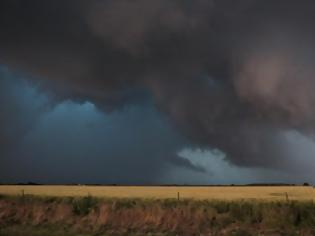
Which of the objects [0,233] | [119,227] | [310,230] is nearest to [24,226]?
[0,233]

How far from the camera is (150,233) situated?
37.5 meters

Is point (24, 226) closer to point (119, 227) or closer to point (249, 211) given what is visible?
point (119, 227)

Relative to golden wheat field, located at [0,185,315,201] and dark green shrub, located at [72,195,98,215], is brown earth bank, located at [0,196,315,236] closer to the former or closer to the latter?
dark green shrub, located at [72,195,98,215]

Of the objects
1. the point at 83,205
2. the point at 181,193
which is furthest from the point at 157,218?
the point at 181,193

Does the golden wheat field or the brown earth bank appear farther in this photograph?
the golden wheat field

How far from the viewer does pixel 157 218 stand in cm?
4100

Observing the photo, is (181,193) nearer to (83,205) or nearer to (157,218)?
(83,205)

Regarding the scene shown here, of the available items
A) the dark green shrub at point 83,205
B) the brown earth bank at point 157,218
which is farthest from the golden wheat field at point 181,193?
the brown earth bank at point 157,218

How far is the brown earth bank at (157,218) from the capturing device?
38656 mm

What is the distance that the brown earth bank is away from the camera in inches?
1522

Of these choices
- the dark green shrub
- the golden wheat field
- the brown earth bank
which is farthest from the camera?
the golden wheat field

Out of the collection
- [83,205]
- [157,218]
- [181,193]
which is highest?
[181,193]

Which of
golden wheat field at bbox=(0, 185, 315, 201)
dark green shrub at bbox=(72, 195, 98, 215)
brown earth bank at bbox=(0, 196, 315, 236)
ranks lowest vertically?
brown earth bank at bbox=(0, 196, 315, 236)

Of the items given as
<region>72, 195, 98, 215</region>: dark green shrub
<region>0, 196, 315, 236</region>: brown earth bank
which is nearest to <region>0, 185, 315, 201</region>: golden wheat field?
<region>72, 195, 98, 215</region>: dark green shrub
